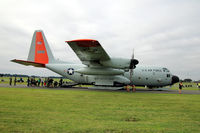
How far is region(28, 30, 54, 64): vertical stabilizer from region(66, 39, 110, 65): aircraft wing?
6276 millimetres

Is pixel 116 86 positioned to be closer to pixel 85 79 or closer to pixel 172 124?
pixel 85 79

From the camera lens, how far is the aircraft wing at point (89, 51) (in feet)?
43.0

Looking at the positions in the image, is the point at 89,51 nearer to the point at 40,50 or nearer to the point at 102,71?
the point at 102,71

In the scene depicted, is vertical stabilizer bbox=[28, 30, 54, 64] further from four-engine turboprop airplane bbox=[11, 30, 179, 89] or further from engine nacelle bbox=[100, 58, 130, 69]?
engine nacelle bbox=[100, 58, 130, 69]

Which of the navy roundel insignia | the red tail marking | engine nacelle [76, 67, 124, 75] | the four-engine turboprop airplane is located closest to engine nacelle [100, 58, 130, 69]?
the four-engine turboprop airplane

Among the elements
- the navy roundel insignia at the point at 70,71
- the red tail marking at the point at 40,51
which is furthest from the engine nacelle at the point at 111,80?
the red tail marking at the point at 40,51

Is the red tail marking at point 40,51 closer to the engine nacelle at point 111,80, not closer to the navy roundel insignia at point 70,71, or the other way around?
the navy roundel insignia at point 70,71

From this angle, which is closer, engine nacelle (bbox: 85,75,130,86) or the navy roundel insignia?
engine nacelle (bbox: 85,75,130,86)

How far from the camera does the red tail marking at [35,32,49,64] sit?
19953 mm

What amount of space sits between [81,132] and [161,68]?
1696cm

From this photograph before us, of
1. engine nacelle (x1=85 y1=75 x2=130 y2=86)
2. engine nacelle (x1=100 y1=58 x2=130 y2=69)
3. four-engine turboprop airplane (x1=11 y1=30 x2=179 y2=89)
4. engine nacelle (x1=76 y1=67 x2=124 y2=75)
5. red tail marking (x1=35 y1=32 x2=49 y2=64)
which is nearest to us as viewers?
four-engine turboprop airplane (x1=11 y1=30 x2=179 y2=89)

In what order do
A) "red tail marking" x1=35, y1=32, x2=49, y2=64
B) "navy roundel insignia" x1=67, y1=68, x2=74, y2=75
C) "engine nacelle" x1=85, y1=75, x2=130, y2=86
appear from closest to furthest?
"engine nacelle" x1=85, y1=75, x2=130, y2=86 → "navy roundel insignia" x1=67, y1=68, x2=74, y2=75 → "red tail marking" x1=35, y1=32, x2=49, y2=64

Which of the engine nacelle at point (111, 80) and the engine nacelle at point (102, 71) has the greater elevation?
the engine nacelle at point (102, 71)

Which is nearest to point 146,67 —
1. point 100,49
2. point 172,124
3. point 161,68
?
A: point 161,68
